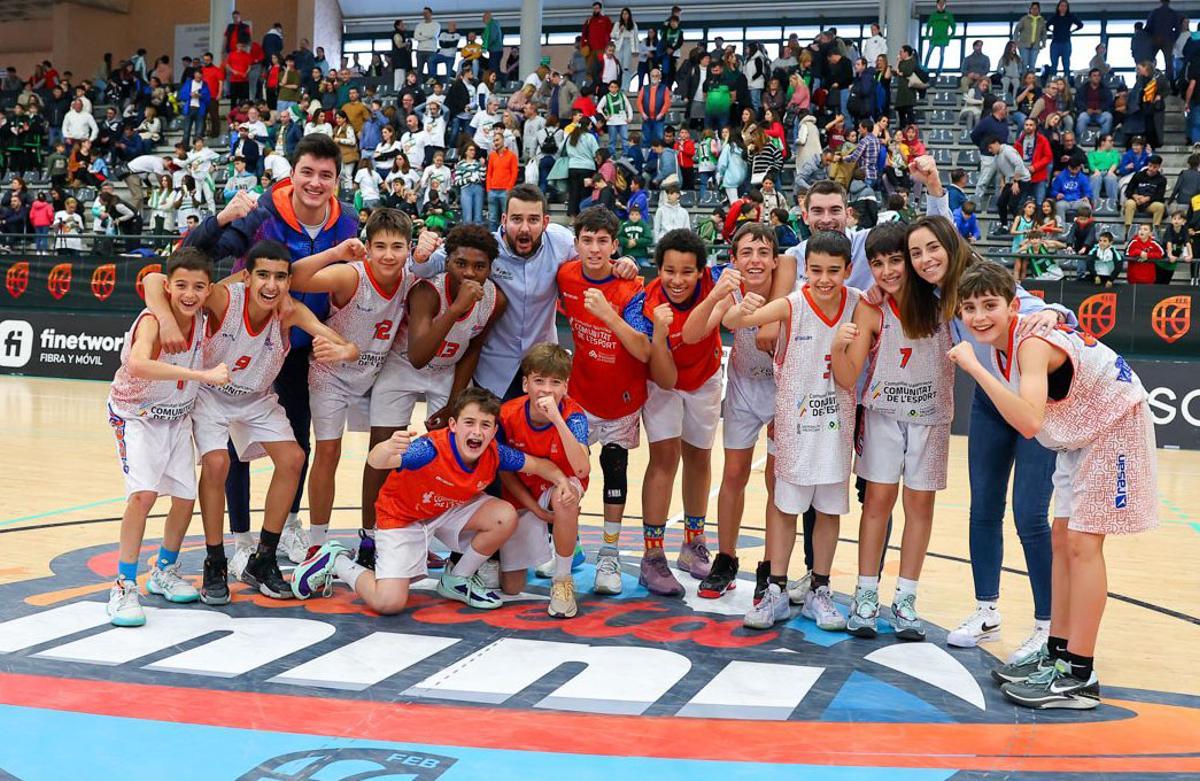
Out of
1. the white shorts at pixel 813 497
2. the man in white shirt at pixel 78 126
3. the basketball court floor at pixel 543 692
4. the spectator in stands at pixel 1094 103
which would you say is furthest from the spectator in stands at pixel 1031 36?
the man in white shirt at pixel 78 126

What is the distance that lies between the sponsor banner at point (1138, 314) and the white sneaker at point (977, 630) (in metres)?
8.18

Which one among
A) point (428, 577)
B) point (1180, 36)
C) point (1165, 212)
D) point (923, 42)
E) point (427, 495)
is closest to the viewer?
point (427, 495)

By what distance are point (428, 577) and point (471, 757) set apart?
2382mm

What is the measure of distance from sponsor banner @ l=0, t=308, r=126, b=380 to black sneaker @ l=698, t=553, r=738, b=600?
1240 centimetres

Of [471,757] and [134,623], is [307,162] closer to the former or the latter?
[134,623]

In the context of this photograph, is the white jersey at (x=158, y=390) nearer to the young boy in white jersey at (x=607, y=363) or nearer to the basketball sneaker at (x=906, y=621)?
the young boy in white jersey at (x=607, y=363)

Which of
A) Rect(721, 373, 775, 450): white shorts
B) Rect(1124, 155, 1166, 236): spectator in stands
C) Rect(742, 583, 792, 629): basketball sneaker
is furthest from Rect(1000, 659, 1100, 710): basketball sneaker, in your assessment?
Rect(1124, 155, 1166, 236): spectator in stands

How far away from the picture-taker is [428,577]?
5773 millimetres

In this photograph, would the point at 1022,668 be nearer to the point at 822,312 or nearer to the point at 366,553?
the point at 822,312

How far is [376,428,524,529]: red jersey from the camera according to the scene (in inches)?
200

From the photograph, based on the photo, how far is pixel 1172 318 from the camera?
12.3 metres

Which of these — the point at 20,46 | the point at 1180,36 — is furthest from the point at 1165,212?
the point at 20,46

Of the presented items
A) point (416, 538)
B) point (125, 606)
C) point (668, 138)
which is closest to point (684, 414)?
point (416, 538)

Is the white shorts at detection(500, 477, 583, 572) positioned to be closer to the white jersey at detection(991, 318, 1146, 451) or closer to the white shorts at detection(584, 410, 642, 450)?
the white shorts at detection(584, 410, 642, 450)
